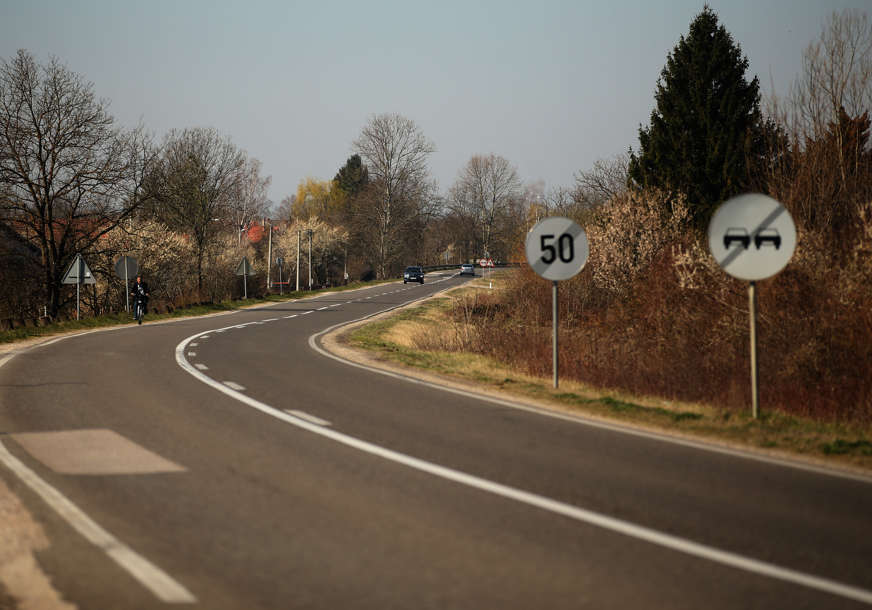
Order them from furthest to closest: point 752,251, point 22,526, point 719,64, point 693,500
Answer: point 719,64
point 752,251
point 693,500
point 22,526

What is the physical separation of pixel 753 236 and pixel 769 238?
17 centimetres

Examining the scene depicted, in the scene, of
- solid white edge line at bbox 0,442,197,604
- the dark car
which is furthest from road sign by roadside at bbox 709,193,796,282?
the dark car

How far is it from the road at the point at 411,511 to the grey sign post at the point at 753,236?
8.51 feet

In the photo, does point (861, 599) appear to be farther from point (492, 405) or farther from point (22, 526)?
point (492, 405)

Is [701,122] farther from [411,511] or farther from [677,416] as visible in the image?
[411,511]

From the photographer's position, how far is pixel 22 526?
509 cm

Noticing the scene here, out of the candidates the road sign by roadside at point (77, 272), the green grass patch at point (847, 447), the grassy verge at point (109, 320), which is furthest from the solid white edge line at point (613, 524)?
the road sign by roadside at point (77, 272)

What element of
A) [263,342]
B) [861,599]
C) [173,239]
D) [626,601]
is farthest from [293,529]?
[173,239]

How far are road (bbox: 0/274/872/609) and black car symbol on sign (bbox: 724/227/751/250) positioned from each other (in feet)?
9.09

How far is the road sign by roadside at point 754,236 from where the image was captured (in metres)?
8.99

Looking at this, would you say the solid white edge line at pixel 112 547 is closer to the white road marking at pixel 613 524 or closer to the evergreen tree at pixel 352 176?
the white road marking at pixel 613 524

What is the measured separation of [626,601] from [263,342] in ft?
56.0

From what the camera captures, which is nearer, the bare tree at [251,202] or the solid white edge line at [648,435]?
the solid white edge line at [648,435]

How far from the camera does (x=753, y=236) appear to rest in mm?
9078
